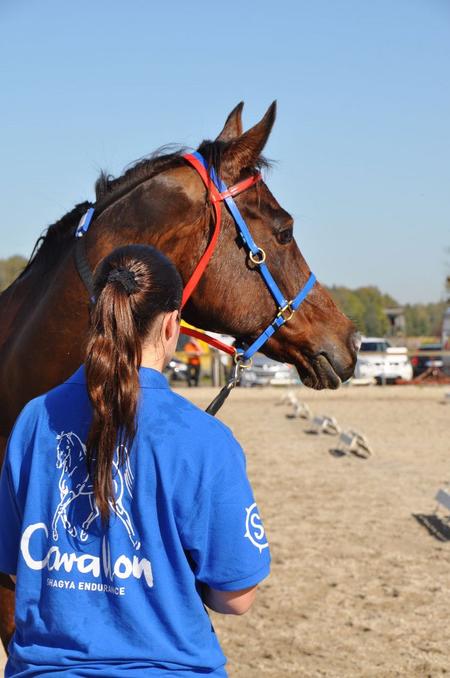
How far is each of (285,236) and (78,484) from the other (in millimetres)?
1597

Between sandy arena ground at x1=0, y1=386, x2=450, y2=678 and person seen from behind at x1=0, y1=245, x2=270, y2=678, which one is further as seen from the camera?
sandy arena ground at x1=0, y1=386, x2=450, y2=678

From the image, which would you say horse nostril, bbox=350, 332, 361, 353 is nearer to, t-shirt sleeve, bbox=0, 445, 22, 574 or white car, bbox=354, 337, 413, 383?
t-shirt sleeve, bbox=0, 445, 22, 574

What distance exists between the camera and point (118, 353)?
6.36 feet

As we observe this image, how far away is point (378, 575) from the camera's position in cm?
686

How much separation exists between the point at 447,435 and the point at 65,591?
1446 cm

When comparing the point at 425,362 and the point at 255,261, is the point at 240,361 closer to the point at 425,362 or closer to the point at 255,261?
the point at 255,261

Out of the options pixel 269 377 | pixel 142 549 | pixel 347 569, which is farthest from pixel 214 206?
pixel 269 377

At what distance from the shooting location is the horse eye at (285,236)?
3.27 m

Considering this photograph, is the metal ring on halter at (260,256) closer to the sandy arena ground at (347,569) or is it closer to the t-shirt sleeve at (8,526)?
the t-shirt sleeve at (8,526)

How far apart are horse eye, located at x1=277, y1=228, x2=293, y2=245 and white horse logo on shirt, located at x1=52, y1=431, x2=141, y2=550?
4.99ft

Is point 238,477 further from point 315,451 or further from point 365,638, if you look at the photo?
point 315,451

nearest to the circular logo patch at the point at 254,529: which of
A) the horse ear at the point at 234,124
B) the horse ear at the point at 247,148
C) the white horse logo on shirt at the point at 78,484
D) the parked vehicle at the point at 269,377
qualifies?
the white horse logo on shirt at the point at 78,484

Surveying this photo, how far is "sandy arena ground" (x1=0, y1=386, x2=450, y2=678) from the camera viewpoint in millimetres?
5191

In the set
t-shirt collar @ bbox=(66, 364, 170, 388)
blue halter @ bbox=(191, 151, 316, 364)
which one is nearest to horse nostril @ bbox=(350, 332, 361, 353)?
blue halter @ bbox=(191, 151, 316, 364)
